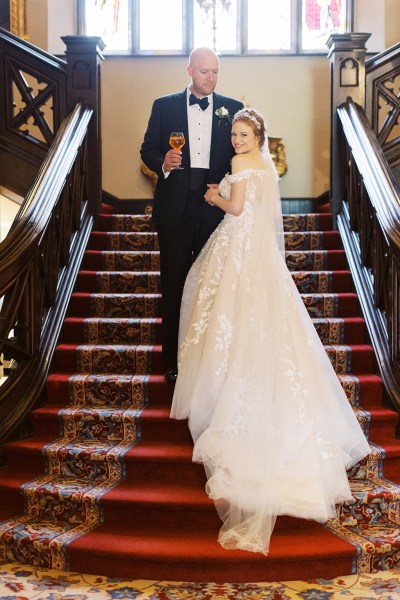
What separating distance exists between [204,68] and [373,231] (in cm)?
161

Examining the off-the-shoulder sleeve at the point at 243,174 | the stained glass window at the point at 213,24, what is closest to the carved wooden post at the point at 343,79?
the off-the-shoulder sleeve at the point at 243,174

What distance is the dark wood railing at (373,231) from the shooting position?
4648 millimetres

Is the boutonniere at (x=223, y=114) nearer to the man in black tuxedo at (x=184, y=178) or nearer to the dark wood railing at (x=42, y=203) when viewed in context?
the man in black tuxedo at (x=184, y=178)

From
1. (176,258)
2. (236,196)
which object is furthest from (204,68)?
(176,258)

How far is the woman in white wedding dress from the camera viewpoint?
3543 mm

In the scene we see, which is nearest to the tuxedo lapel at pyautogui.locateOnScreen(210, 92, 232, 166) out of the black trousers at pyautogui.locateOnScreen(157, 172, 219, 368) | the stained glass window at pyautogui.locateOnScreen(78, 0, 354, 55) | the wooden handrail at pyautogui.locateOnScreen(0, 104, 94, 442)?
the black trousers at pyautogui.locateOnScreen(157, 172, 219, 368)

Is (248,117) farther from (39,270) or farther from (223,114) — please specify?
(39,270)

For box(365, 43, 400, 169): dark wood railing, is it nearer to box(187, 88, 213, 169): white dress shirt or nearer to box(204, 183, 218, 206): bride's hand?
box(187, 88, 213, 169): white dress shirt

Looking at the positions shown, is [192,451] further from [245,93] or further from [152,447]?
[245,93]

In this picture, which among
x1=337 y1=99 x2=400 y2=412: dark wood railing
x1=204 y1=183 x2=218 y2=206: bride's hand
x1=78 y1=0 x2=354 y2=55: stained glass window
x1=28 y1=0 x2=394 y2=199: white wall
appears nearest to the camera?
x1=204 y1=183 x2=218 y2=206: bride's hand

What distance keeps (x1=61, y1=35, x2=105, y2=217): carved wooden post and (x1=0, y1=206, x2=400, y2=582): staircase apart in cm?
135

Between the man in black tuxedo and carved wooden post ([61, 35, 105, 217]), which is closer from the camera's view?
the man in black tuxedo

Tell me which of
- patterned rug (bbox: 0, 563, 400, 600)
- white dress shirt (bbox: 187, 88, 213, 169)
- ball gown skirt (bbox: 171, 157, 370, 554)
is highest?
white dress shirt (bbox: 187, 88, 213, 169)

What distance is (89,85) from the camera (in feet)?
21.1
